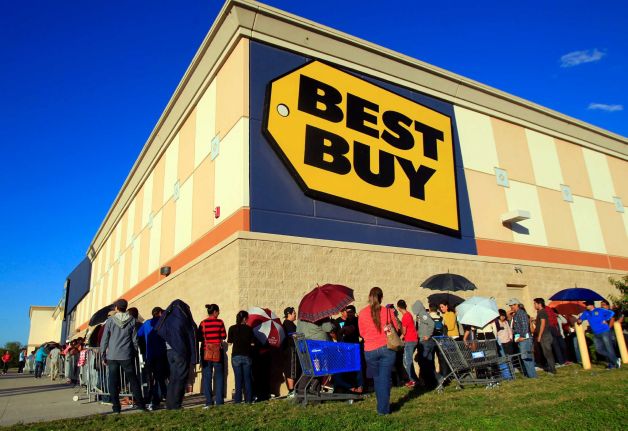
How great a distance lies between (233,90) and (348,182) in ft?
14.7

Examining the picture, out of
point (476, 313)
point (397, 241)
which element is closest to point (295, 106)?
point (397, 241)

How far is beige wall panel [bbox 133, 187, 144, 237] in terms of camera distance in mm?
24542

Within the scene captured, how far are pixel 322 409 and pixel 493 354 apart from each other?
15.2 feet

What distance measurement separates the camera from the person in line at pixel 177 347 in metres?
8.72

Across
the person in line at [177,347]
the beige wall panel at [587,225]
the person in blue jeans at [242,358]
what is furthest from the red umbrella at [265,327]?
the beige wall panel at [587,225]

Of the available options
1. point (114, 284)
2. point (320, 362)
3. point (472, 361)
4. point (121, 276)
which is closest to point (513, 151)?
point (472, 361)

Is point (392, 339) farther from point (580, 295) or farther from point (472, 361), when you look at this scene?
point (580, 295)

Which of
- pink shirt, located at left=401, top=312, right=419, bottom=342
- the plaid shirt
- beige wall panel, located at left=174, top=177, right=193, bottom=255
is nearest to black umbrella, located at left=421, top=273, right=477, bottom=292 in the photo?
the plaid shirt

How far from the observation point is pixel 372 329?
727 cm

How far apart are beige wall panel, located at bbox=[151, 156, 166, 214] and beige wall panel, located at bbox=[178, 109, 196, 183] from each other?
104 inches

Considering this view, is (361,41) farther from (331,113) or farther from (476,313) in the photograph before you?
(476,313)

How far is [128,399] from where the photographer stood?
10.6 metres

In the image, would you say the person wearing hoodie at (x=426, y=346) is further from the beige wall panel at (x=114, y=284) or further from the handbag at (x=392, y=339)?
the beige wall panel at (x=114, y=284)

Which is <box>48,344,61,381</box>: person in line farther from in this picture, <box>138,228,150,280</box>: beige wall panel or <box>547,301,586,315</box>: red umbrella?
<box>547,301,586,315</box>: red umbrella
